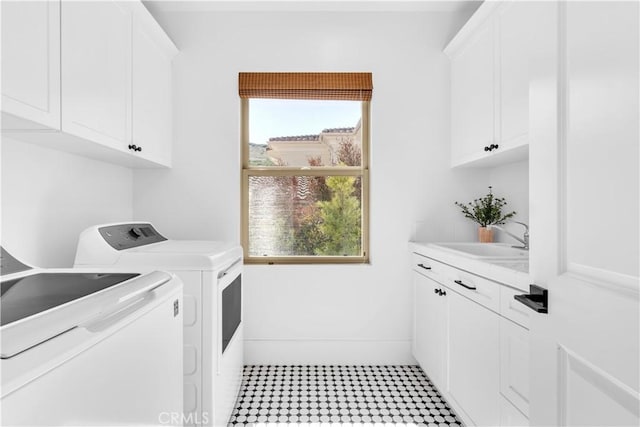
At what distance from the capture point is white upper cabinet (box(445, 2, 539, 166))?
5.36 feet

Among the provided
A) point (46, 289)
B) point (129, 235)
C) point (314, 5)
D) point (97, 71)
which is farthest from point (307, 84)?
point (46, 289)

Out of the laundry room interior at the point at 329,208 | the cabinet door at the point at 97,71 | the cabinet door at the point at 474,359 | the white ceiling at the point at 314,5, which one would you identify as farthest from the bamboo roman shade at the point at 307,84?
the cabinet door at the point at 474,359

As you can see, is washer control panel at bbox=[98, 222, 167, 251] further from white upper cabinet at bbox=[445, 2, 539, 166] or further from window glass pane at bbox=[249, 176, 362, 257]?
white upper cabinet at bbox=[445, 2, 539, 166]

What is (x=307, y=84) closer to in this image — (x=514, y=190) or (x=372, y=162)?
(x=372, y=162)

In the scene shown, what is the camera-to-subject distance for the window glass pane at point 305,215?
2594 mm

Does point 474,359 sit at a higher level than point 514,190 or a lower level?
lower

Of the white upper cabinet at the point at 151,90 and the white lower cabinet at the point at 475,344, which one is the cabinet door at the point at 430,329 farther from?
the white upper cabinet at the point at 151,90

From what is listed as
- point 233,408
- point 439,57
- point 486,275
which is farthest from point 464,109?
point 233,408

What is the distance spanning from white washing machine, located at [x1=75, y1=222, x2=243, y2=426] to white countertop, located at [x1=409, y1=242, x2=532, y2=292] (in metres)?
1.21

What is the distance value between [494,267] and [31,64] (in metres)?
1.93

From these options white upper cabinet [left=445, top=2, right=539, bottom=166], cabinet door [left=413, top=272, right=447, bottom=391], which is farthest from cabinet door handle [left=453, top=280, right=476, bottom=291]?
white upper cabinet [left=445, top=2, right=539, bottom=166]

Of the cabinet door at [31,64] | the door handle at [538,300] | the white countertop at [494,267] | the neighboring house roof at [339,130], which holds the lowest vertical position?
the white countertop at [494,267]

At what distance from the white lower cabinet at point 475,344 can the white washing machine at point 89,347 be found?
125 cm

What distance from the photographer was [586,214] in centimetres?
64
